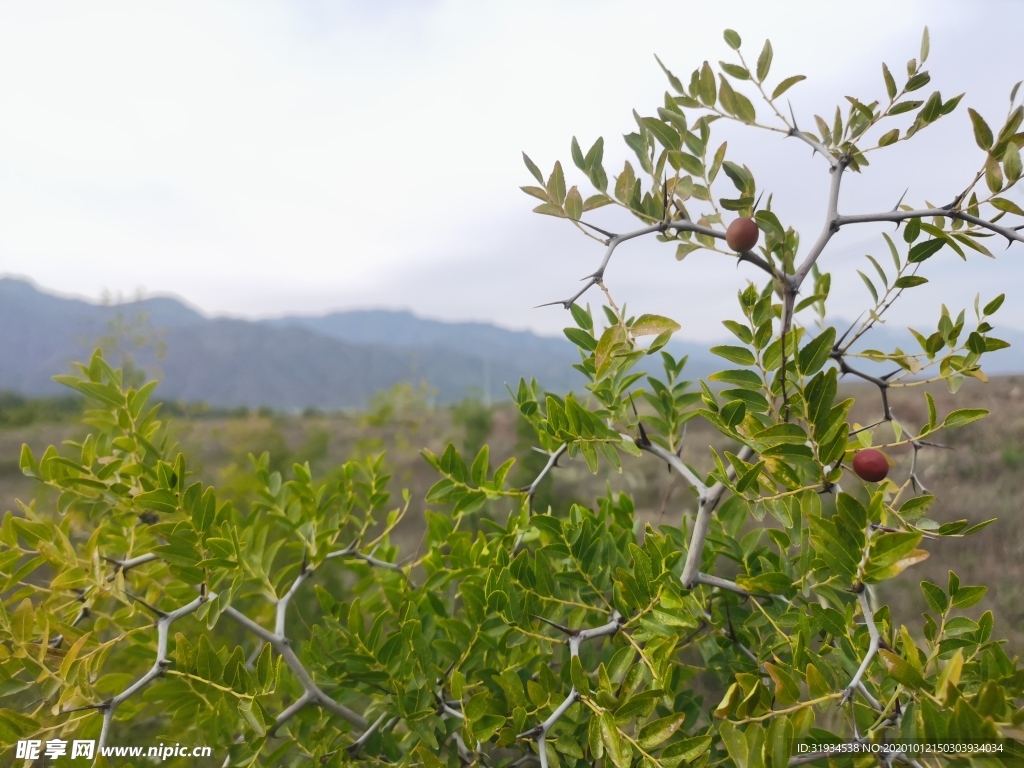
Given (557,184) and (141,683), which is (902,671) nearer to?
(557,184)

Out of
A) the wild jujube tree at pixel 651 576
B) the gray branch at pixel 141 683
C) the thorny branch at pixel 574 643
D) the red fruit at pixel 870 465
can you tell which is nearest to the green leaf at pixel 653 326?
the wild jujube tree at pixel 651 576

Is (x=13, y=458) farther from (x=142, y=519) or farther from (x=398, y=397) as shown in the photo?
(x=142, y=519)

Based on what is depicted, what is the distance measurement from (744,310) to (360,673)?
3.07ft

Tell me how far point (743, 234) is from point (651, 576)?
55cm

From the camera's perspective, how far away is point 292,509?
1395 millimetres

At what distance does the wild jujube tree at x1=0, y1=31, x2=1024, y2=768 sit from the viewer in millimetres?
698

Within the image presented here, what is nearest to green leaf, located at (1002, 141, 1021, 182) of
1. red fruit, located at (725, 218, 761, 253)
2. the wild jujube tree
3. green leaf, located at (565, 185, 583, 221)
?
the wild jujube tree

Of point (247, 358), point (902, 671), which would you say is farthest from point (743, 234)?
point (247, 358)

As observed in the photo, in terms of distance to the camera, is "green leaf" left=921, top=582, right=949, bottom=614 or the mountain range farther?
the mountain range

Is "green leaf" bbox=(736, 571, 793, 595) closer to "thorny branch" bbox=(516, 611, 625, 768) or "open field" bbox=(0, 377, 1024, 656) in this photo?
"thorny branch" bbox=(516, 611, 625, 768)

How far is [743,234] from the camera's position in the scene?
82 cm

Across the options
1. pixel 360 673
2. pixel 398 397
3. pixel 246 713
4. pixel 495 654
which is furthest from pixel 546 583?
pixel 398 397

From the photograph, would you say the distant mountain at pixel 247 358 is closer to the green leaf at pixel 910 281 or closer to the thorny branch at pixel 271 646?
the thorny branch at pixel 271 646

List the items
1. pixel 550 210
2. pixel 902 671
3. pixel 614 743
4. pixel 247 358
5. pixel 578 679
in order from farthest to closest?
1. pixel 247 358
2. pixel 550 210
3. pixel 578 679
4. pixel 614 743
5. pixel 902 671
